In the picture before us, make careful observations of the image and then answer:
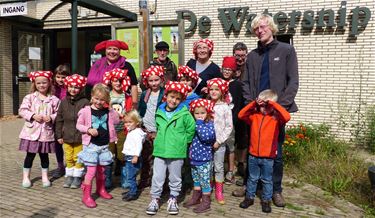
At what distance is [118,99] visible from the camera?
188 inches

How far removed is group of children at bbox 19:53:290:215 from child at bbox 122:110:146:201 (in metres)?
→ 0.01

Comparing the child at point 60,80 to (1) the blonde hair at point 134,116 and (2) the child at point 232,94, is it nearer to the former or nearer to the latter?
(1) the blonde hair at point 134,116

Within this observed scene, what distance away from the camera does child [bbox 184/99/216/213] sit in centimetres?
409

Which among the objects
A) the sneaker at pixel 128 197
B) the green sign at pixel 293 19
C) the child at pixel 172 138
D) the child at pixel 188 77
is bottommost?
the sneaker at pixel 128 197

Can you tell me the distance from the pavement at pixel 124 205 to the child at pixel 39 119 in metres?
0.31

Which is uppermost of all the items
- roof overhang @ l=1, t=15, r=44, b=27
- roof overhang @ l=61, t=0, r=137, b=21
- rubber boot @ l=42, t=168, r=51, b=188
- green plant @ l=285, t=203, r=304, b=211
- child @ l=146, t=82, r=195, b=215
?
roof overhang @ l=1, t=15, r=44, b=27

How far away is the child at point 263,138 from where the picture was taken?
13.1ft

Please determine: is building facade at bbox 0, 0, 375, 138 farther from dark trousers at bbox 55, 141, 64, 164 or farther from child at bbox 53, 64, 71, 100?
dark trousers at bbox 55, 141, 64, 164

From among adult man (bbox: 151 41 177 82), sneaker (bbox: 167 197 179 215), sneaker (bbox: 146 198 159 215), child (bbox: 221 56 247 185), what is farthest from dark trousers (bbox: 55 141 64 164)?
child (bbox: 221 56 247 185)

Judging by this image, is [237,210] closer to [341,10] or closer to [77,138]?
[77,138]

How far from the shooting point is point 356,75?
7.92 m

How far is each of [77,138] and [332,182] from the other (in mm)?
3430

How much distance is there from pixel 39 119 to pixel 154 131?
148 centimetres

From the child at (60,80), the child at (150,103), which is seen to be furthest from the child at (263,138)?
the child at (60,80)
